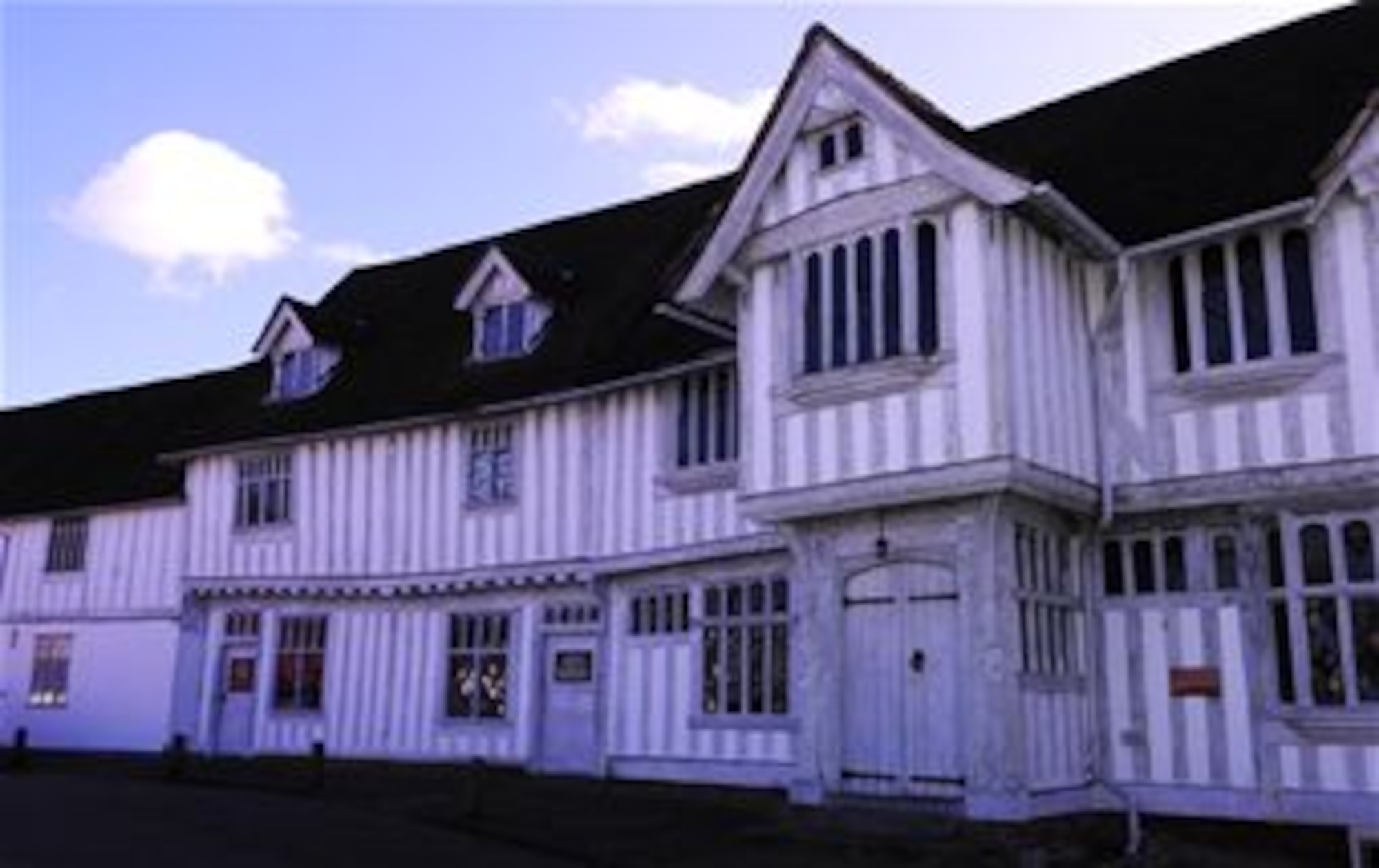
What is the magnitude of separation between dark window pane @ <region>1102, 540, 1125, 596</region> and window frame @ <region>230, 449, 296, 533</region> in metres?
14.1

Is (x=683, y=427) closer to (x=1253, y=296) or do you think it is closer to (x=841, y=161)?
(x=841, y=161)

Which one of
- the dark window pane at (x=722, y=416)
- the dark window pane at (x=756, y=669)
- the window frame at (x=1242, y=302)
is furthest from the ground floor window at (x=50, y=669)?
the window frame at (x=1242, y=302)

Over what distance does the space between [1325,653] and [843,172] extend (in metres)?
6.32

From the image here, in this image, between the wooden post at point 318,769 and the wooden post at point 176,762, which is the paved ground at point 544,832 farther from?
the wooden post at point 176,762

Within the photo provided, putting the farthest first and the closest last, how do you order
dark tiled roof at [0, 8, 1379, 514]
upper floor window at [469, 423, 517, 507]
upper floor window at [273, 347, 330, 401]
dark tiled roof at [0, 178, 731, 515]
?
upper floor window at [273, 347, 330, 401] < upper floor window at [469, 423, 517, 507] < dark tiled roof at [0, 178, 731, 515] < dark tiled roof at [0, 8, 1379, 514]

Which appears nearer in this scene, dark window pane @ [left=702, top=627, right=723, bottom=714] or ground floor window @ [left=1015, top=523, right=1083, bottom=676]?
ground floor window @ [left=1015, top=523, right=1083, bottom=676]

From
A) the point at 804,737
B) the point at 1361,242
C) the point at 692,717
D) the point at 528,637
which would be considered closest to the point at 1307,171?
the point at 1361,242

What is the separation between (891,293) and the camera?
13.3 metres

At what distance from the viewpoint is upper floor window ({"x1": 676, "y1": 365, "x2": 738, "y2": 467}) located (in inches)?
682

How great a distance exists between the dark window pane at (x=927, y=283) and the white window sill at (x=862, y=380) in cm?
16

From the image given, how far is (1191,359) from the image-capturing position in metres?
13.1

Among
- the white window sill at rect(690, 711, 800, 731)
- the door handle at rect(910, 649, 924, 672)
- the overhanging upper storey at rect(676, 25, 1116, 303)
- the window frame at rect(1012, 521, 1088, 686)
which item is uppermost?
the overhanging upper storey at rect(676, 25, 1116, 303)

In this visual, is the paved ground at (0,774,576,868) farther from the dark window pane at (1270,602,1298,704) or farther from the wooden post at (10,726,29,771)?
the dark window pane at (1270,602,1298,704)

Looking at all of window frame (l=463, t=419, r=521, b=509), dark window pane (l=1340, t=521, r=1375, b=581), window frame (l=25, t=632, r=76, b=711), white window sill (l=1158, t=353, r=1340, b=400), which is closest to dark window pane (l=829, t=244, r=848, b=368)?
white window sill (l=1158, t=353, r=1340, b=400)
